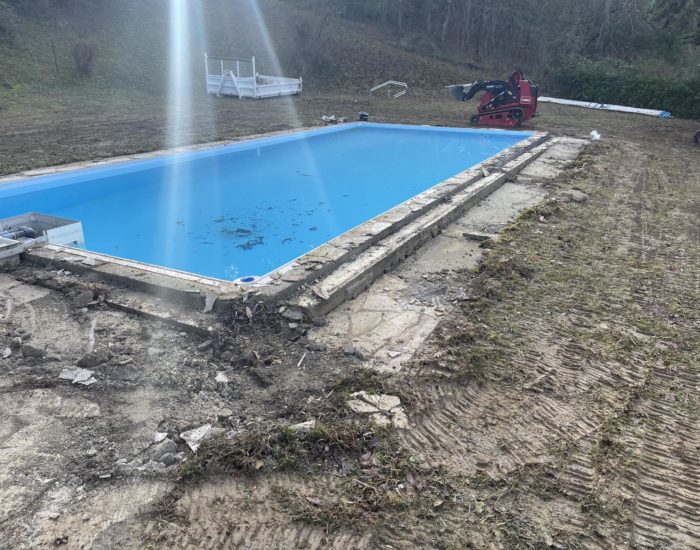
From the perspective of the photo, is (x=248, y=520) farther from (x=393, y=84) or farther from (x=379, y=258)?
(x=393, y=84)

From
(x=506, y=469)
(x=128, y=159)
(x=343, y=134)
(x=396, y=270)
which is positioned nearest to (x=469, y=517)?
(x=506, y=469)

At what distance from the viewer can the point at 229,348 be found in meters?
3.54

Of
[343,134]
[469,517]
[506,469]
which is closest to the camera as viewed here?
[469,517]

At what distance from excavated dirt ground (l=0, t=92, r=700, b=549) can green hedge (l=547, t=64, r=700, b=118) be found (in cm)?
1590

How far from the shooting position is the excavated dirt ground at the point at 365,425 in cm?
224

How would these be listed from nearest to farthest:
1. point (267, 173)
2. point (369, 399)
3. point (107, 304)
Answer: point (369, 399)
point (107, 304)
point (267, 173)

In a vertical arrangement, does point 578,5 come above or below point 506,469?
above

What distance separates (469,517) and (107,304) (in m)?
3.06

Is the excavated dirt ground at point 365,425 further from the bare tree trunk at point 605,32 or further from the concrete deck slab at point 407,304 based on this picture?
the bare tree trunk at point 605,32

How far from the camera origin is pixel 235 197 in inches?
322

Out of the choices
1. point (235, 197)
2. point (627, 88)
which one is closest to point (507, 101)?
point (627, 88)

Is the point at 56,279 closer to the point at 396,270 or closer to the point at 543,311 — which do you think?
the point at 396,270

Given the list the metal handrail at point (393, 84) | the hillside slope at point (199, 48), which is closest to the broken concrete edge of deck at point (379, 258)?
the hillside slope at point (199, 48)

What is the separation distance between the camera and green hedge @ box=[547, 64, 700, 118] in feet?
57.3
